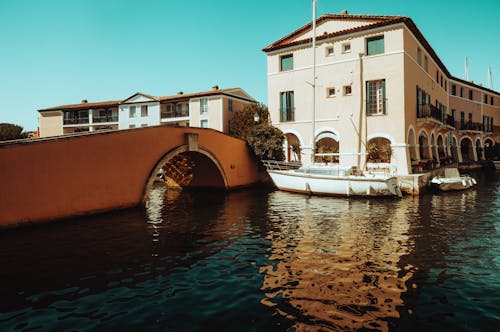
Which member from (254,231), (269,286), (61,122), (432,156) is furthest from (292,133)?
(61,122)

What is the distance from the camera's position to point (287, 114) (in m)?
27.4

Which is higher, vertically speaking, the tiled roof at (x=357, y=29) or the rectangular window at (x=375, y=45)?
the tiled roof at (x=357, y=29)

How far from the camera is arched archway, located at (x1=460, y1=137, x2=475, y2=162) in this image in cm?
4147

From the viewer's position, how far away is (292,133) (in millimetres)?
27500

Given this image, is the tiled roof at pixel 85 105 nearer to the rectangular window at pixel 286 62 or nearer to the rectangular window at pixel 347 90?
the rectangular window at pixel 286 62

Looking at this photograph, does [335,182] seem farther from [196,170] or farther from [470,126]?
[470,126]

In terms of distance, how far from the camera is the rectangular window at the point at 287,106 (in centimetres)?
2719

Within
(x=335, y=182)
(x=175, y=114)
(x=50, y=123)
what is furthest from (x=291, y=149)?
(x=50, y=123)

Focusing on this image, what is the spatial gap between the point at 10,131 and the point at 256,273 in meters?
61.1

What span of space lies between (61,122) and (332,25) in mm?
43740

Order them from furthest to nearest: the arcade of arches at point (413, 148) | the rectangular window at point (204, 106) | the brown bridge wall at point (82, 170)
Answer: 1. the rectangular window at point (204, 106)
2. the arcade of arches at point (413, 148)
3. the brown bridge wall at point (82, 170)

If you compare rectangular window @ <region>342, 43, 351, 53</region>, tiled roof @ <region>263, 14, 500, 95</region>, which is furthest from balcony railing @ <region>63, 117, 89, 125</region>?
rectangular window @ <region>342, 43, 351, 53</region>

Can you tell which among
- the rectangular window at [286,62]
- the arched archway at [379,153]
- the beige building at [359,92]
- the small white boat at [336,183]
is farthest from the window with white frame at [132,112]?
the arched archway at [379,153]

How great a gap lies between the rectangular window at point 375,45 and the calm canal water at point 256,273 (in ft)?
44.4
